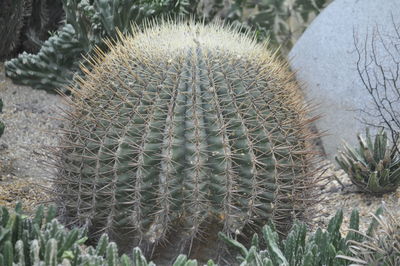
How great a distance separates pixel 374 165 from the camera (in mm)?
5613

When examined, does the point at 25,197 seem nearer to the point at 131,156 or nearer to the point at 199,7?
the point at 131,156

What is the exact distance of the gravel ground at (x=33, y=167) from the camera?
208 inches

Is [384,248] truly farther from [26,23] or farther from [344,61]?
[26,23]

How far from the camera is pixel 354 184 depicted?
5.75 meters

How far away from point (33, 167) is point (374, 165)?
8.90ft

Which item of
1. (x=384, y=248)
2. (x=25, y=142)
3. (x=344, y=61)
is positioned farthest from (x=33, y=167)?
(x=384, y=248)

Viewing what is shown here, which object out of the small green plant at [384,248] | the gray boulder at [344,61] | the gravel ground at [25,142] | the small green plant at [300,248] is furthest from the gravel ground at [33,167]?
the small green plant at [384,248]

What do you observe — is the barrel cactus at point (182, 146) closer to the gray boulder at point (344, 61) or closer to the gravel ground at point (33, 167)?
the gravel ground at point (33, 167)

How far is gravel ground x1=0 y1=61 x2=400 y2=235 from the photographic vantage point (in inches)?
208

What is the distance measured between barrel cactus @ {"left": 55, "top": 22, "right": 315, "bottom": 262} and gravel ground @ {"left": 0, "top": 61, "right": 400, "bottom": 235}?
0.45m

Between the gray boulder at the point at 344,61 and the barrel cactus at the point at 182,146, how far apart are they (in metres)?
2.00

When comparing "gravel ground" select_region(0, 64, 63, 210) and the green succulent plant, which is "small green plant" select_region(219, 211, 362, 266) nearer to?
"gravel ground" select_region(0, 64, 63, 210)

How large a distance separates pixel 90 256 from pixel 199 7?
17.1 feet

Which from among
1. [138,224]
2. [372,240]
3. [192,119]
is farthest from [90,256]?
[372,240]
